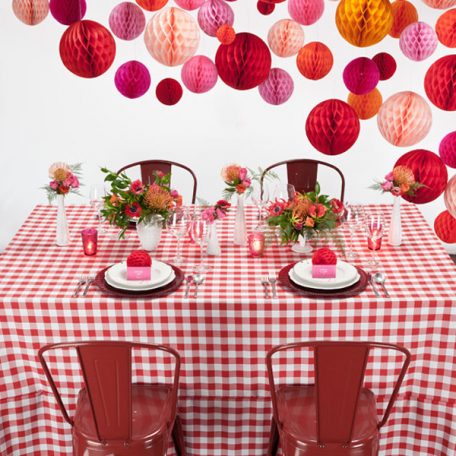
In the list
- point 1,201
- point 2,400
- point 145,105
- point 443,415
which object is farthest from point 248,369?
point 1,201

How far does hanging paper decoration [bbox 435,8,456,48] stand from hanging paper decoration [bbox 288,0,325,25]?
0.62m

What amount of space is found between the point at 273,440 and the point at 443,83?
1.41 metres

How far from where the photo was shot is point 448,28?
2227mm

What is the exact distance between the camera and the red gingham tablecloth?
2.65 meters

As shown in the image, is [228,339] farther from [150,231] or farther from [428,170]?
[428,170]

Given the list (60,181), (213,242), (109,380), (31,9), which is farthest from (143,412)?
(31,9)

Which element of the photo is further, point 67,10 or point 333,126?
point 67,10

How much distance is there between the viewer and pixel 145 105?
481 centimetres

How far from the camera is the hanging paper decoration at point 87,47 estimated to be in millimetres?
2268

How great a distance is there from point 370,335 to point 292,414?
1.38ft

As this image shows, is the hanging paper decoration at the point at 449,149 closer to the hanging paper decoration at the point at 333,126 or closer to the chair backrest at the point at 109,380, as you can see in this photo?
the hanging paper decoration at the point at 333,126

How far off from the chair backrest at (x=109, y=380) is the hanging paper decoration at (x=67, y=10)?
1116mm

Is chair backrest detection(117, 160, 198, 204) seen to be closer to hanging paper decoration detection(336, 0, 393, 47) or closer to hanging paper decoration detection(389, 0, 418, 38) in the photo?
hanging paper decoration detection(389, 0, 418, 38)

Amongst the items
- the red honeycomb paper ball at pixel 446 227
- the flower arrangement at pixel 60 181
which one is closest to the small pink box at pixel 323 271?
the red honeycomb paper ball at pixel 446 227
